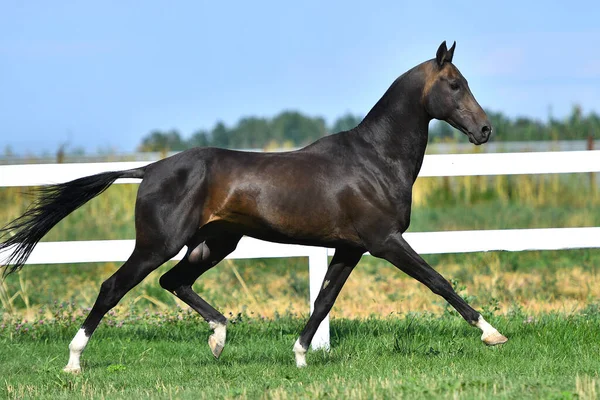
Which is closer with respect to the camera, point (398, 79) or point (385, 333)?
point (398, 79)

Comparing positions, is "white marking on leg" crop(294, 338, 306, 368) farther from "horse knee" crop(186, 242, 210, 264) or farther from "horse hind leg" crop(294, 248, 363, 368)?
"horse knee" crop(186, 242, 210, 264)

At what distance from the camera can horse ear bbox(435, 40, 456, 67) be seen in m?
6.32

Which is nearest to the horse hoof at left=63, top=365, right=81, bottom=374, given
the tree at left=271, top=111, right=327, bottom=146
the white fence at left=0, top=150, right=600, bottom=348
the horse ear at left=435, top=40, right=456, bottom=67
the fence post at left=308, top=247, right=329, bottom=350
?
the white fence at left=0, top=150, right=600, bottom=348

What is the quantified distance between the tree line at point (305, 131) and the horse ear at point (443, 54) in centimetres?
1264

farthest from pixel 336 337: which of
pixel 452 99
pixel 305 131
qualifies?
pixel 305 131

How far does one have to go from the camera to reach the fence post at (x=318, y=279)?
23.9 ft

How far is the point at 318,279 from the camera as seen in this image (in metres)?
7.34

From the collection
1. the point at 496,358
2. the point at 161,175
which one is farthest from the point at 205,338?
the point at 496,358

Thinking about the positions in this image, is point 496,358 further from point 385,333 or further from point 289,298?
point 289,298

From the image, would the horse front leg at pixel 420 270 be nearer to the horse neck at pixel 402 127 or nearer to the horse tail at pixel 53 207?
the horse neck at pixel 402 127

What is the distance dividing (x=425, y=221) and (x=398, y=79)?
31.3ft

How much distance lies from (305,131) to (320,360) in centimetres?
3570

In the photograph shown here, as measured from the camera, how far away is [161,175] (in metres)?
6.26

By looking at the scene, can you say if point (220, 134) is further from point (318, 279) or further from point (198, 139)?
point (318, 279)
